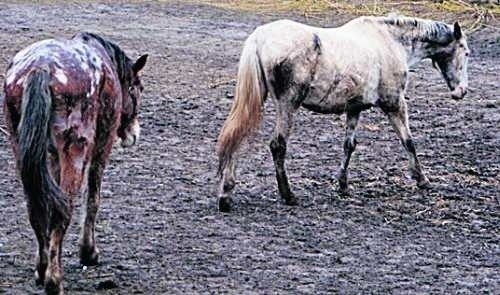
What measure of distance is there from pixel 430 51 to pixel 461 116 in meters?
2.50

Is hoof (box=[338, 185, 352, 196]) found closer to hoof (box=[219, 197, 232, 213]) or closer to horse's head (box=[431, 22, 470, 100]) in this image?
hoof (box=[219, 197, 232, 213])

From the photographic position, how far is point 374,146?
10.3 m

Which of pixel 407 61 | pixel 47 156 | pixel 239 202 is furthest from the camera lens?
pixel 407 61

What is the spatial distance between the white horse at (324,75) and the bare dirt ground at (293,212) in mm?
434

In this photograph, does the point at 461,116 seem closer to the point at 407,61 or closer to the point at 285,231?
the point at 407,61

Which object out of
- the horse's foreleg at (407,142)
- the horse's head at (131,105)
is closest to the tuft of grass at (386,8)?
the horse's foreleg at (407,142)

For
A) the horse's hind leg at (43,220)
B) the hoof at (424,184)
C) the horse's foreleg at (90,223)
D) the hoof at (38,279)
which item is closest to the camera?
the horse's hind leg at (43,220)

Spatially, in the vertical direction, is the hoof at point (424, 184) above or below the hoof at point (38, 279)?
below

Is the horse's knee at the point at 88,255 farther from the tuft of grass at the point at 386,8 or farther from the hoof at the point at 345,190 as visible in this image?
the tuft of grass at the point at 386,8

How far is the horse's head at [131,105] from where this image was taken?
253 inches

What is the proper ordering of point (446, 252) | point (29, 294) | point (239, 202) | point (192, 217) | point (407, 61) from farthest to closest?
point (407, 61) < point (239, 202) < point (192, 217) < point (446, 252) < point (29, 294)

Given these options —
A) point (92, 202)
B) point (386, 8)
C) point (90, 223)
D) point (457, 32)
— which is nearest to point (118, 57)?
point (92, 202)

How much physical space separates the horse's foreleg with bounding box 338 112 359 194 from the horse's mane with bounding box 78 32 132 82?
2.63m

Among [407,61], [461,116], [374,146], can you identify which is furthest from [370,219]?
[461,116]
